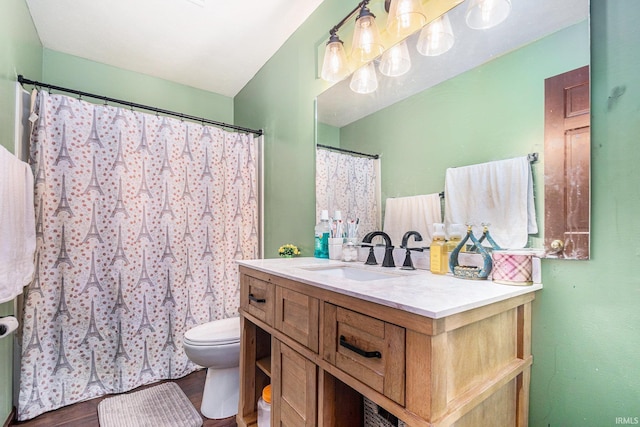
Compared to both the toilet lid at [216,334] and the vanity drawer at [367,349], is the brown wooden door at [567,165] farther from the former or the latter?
the toilet lid at [216,334]

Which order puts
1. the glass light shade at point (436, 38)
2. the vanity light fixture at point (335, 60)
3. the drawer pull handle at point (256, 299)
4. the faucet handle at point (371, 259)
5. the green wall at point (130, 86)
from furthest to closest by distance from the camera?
the green wall at point (130, 86) < the vanity light fixture at point (335, 60) < the faucet handle at point (371, 259) < the drawer pull handle at point (256, 299) < the glass light shade at point (436, 38)

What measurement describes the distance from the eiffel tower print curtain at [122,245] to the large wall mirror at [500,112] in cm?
140

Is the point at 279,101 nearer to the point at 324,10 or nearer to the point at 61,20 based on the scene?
the point at 324,10

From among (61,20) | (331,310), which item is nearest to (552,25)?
(331,310)

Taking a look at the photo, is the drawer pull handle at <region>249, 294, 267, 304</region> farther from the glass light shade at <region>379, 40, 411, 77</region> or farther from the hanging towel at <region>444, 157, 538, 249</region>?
the glass light shade at <region>379, 40, 411, 77</region>

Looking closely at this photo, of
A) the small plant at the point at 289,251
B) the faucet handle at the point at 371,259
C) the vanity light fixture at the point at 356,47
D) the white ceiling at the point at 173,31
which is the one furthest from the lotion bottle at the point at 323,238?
the white ceiling at the point at 173,31

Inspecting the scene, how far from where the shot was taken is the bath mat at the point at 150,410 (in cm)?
162

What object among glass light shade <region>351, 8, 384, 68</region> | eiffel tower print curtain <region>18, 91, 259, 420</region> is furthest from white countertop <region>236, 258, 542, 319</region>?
eiffel tower print curtain <region>18, 91, 259, 420</region>

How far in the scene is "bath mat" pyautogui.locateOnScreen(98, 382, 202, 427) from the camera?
162 cm

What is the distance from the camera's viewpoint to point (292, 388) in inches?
42.6

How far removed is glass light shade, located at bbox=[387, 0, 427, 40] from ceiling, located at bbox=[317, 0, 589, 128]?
0.14ft

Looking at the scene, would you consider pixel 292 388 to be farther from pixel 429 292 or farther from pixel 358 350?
pixel 429 292

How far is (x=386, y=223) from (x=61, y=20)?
2.45 m

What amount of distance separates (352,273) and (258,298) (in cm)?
45
